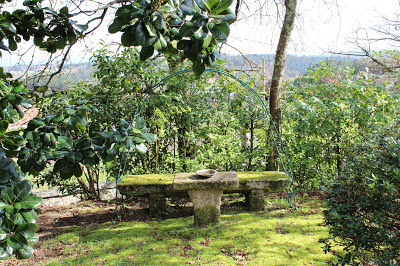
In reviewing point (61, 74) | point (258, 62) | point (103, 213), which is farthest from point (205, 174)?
point (258, 62)

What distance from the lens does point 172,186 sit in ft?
12.7

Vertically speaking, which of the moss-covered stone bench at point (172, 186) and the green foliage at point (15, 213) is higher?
the green foliage at point (15, 213)

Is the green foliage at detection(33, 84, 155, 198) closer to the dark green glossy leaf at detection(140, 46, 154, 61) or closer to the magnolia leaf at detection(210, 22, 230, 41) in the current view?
the dark green glossy leaf at detection(140, 46, 154, 61)

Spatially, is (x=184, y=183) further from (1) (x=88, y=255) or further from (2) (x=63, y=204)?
(2) (x=63, y=204)

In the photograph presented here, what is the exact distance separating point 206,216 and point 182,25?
3.00 m

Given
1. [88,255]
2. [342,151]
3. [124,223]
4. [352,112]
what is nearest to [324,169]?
[342,151]

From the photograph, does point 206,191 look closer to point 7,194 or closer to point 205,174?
point 205,174

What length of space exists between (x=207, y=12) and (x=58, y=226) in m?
4.05

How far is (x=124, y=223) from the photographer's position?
4.13 m

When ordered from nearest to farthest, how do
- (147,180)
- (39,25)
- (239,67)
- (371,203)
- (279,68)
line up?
(39,25), (371,203), (147,180), (279,68), (239,67)

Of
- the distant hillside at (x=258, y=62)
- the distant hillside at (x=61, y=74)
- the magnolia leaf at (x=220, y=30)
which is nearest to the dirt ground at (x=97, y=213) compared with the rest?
the distant hillside at (x=61, y=74)

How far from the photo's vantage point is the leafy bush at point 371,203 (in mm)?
1990

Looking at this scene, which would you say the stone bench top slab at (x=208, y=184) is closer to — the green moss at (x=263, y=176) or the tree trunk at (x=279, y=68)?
the green moss at (x=263, y=176)

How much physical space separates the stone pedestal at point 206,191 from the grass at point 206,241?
0.48 ft
